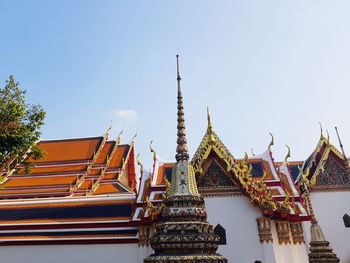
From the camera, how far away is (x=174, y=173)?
20.3 feet

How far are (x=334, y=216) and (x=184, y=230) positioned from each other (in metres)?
8.98

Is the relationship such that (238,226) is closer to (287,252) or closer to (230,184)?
(230,184)

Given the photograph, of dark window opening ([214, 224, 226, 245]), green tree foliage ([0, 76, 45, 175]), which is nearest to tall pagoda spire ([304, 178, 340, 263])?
dark window opening ([214, 224, 226, 245])

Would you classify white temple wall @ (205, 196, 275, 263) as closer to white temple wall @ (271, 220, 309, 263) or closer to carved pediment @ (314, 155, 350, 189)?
white temple wall @ (271, 220, 309, 263)

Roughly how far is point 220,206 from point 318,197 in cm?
507

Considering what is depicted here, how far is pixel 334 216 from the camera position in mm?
11852

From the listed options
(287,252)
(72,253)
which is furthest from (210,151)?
(72,253)

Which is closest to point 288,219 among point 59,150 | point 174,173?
point 174,173

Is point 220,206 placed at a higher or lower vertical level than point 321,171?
lower

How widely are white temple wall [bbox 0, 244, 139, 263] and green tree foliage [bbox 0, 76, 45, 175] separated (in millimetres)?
2845

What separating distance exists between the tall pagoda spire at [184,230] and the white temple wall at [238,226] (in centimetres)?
363

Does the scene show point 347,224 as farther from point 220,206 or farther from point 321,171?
point 220,206

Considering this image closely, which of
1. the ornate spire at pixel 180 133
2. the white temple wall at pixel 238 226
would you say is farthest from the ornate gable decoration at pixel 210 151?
the ornate spire at pixel 180 133

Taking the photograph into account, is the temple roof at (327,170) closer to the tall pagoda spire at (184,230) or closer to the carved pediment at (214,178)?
the carved pediment at (214,178)
